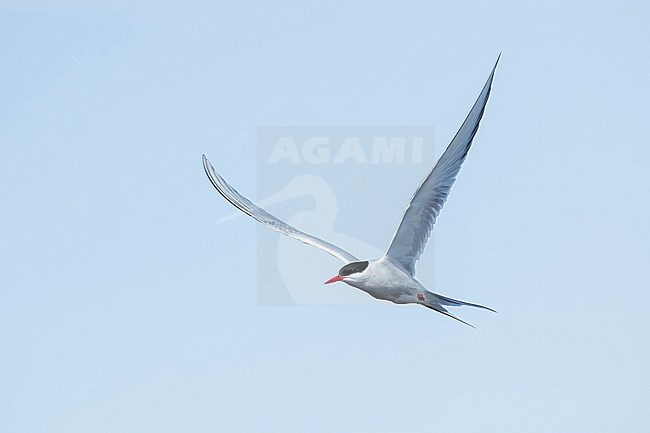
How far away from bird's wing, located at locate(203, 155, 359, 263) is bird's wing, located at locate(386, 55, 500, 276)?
30.5 inches

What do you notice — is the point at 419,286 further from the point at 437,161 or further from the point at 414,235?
the point at 437,161

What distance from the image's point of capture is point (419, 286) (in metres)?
7.06

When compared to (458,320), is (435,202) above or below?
above

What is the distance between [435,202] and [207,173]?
7.83ft

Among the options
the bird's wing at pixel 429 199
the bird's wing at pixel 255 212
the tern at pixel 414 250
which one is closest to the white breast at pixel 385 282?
the tern at pixel 414 250

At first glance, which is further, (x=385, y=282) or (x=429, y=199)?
(x=429, y=199)

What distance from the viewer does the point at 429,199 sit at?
7113mm

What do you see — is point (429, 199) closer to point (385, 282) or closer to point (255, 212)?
point (385, 282)

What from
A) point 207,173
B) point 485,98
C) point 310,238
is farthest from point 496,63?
point 207,173

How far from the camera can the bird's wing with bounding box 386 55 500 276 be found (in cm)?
642

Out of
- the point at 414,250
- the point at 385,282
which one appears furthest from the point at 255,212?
the point at 385,282

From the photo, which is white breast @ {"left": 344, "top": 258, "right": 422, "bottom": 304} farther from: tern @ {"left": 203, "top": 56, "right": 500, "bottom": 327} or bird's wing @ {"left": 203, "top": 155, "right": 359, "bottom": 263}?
bird's wing @ {"left": 203, "top": 155, "right": 359, "bottom": 263}

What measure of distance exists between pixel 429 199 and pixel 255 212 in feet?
6.71

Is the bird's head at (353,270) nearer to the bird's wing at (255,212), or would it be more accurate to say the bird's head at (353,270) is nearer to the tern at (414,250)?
the tern at (414,250)
